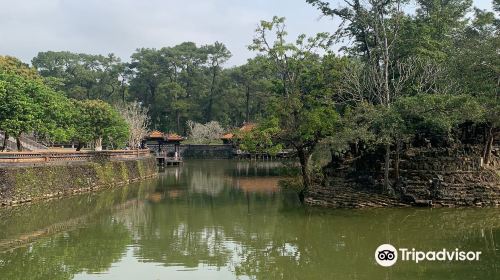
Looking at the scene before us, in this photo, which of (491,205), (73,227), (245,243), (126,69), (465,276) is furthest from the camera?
(126,69)

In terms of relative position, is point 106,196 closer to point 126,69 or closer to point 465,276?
point 465,276

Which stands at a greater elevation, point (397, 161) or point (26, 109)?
point (26, 109)

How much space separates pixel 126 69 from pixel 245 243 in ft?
226

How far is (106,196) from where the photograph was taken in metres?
26.9

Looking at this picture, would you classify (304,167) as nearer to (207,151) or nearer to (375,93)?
(375,93)

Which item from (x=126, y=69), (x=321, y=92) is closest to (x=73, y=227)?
(x=321, y=92)

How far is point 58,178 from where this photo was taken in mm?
25594

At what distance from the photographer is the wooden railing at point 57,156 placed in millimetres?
22188

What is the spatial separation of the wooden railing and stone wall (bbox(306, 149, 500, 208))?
14.3 m

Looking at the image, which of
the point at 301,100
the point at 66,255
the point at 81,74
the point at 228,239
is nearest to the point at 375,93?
the point at 301,100

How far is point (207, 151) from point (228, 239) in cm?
5481

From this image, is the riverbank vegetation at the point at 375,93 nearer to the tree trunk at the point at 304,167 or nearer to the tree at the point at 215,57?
the tree trunk at the point at 304,167

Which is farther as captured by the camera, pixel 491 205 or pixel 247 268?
pixel 491 205

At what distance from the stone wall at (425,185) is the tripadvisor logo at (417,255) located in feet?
26.2
